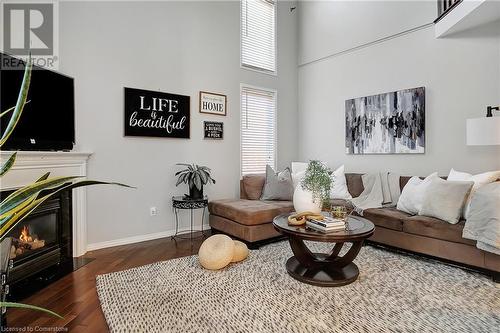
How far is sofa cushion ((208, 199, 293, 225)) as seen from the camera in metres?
3.46

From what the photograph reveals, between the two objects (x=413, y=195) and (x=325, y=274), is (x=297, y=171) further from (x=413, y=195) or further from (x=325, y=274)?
(x=325, y=274)

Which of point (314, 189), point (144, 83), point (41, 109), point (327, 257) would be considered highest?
point (144, 83)

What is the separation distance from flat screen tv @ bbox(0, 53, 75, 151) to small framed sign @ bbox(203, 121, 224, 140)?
1760 millimetres

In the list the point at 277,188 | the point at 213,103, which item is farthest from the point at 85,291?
the point at 213,103

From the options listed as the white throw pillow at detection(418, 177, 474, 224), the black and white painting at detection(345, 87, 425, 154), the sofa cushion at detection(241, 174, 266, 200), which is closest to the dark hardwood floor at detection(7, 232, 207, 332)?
the sofa cushion at detection(241, 174, 266, 200)

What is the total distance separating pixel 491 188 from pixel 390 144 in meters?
1.71

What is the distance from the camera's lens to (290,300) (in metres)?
2.21

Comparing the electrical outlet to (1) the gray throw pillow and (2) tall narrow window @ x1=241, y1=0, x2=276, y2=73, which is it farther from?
(2) tall narrow window @ x1=241, y1=0, x2=276, y2=73

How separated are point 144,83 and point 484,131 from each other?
12.8 feet

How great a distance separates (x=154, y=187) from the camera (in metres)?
3.90

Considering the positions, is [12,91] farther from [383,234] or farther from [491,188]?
[491,188]

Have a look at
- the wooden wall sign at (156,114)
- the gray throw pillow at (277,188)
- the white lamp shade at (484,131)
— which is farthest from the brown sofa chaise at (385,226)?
the wooden wall sign at (156,114)

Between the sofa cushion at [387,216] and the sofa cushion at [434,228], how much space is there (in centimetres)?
8

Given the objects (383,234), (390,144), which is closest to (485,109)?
(390,144)
